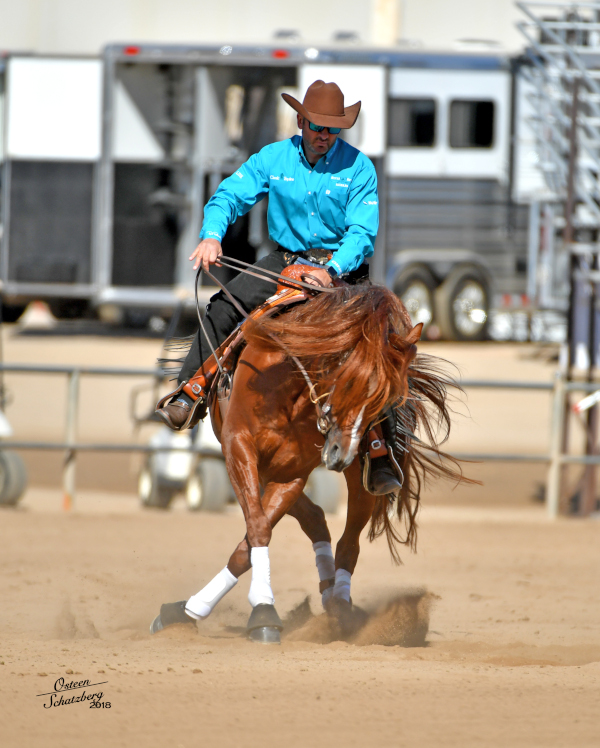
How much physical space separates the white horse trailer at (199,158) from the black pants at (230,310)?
7.90 metres

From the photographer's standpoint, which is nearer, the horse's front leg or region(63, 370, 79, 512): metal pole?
the horse's front leg

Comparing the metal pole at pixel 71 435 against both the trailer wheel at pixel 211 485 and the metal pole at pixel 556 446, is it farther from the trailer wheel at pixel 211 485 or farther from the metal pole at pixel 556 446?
the metal pole at pixel 556 446

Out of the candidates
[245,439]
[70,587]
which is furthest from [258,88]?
[245,439]

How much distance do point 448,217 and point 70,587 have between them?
30.3 ft

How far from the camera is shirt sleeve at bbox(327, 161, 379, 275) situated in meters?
4.32

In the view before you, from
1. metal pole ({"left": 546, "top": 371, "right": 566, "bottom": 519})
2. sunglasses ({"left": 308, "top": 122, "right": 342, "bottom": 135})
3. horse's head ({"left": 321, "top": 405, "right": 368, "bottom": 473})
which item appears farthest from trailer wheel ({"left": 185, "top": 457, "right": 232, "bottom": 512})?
horse's head ({"left": 321, "top": 405, "right": 368, "bottom": 473})

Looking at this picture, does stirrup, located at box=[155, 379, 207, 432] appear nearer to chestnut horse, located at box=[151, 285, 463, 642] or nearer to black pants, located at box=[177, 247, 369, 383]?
black pants, located at box=[177, 247, 369, 383]

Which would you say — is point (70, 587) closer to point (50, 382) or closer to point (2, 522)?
point (2, 522)

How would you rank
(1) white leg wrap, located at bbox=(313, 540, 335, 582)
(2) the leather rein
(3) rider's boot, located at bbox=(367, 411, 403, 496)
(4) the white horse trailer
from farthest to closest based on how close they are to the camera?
(4) the white horse trailer < (1) white leg wrap, located at bbox=(313, 540, 335, 582) < (3) rider's boot, located at bbox=(367, 411, 403, 496) < (2) the leather rein

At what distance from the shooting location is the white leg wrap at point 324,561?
4887mm

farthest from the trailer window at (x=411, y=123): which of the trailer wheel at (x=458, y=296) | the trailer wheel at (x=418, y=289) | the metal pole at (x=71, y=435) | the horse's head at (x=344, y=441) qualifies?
the horse's head at (x=344, y=441)

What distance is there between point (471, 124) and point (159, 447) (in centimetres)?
720

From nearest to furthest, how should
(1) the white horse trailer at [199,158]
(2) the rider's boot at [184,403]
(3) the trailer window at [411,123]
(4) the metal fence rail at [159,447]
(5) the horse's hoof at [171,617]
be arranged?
1. (5) the horse's hoof at [171,617]
2. (2) the rider's boot at [184,403]
3. (4) the metal fence rail at [159,447]
4. (1) the white horse trailer at [199,158]
5. (3) the trailer window at [411,123]

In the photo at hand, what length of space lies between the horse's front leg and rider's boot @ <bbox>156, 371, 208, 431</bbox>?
78cm
